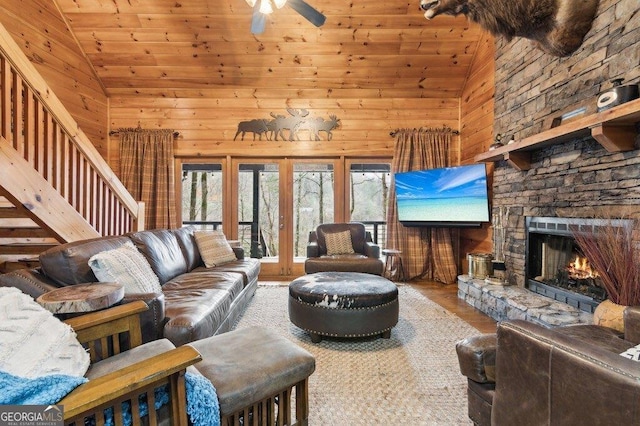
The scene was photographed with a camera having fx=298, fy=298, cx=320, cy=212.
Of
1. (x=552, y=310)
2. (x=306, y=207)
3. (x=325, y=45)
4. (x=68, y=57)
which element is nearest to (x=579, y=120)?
(x=552, y=310)

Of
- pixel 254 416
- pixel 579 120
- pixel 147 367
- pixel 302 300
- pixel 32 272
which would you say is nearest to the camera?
pixel 147 367

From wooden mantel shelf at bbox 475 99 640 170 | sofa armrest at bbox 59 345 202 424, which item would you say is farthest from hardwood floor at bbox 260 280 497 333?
sofa armrest at bbox 59 345 202 424

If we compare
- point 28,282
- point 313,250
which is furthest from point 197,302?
point 313,250

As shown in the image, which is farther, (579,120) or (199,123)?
(199,123)

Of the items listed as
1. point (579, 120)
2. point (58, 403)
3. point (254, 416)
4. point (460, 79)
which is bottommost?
point (254, 416)

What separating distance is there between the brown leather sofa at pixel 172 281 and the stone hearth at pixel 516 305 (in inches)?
98.5

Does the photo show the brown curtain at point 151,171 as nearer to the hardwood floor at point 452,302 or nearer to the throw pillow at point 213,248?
the throw pillow at point 213,248

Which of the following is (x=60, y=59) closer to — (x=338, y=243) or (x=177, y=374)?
(x=338, y=243)

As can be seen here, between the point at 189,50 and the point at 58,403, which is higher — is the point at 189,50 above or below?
above

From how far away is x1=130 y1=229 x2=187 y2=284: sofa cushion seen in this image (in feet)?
8.43

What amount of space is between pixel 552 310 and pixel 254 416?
251 cm

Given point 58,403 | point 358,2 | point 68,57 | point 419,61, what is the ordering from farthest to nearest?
point 419,61
point 68,57
point 358,2
point 58,403

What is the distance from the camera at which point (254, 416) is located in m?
1.22

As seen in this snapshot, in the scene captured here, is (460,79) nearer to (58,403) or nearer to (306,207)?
(306,207)
